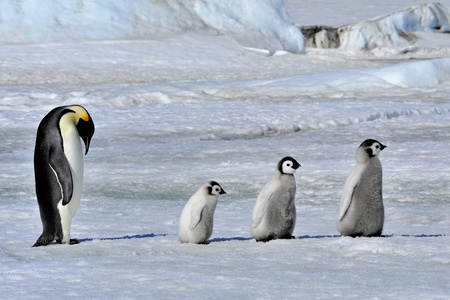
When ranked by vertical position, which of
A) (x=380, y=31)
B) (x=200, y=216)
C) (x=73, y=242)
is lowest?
→ (x=73, y=242)

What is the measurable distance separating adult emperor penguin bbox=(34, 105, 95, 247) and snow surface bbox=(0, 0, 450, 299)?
120 mm

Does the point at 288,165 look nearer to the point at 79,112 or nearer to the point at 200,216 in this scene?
the point at 200,216

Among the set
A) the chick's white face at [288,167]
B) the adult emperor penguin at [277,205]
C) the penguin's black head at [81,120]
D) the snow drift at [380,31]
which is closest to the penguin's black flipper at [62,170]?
the penguin's black head at [81,120]

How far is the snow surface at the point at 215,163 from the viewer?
9.05 feet

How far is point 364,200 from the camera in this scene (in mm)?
3498

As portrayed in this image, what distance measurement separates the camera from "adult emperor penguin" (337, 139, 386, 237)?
3.50 metres

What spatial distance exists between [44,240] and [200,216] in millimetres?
682

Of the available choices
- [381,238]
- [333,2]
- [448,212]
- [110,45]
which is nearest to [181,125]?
[448,212]

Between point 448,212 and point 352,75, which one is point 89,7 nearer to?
point 352,75

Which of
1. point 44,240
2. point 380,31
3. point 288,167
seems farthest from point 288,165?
point 380,31

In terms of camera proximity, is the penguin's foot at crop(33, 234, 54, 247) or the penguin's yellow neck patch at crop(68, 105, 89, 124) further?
the penguin's yellow neck patch at crop(68, 105, 89, 124)

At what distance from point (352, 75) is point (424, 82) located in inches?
45.6

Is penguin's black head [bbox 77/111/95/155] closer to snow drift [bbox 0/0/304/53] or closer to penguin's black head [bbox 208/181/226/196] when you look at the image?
penguin's black head [bbox 208/181/226/196]

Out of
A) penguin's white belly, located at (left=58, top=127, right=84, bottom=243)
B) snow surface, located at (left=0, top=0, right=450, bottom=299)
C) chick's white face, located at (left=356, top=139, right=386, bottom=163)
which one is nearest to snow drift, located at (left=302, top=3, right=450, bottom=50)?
snow surface, located at (left=0, top=0, right=450, bottom=299)
